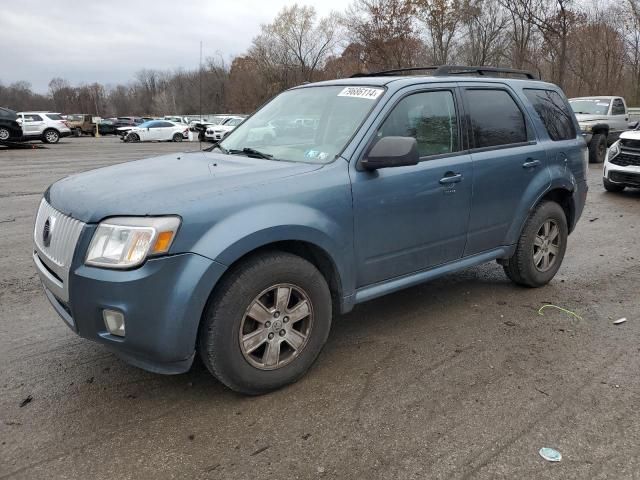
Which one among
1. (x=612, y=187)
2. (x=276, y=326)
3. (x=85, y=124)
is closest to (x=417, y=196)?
(x=276, y=326)

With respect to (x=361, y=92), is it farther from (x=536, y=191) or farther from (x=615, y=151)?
(x=615, y=151)

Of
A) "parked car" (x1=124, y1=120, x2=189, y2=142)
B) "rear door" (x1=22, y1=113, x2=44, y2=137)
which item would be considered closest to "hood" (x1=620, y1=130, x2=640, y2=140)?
"rear door" (x1=22, y1=113, x2=44, y2=137)

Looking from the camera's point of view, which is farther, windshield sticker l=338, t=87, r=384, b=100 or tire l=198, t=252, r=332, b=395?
windshield sticker l=338, t=87, r=384, b=100

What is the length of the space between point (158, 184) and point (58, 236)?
2.02 ft

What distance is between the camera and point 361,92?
143 inches

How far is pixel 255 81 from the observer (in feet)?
192

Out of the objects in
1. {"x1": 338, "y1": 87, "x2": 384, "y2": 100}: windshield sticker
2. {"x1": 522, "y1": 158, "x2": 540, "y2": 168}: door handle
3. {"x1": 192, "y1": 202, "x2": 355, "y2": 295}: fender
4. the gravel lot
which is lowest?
the gravel lot

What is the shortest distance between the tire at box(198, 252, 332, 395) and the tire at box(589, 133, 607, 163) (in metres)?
15.5

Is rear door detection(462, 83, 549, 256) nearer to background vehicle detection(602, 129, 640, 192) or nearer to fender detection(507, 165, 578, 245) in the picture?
fender detection(507, 165, 578, 245)

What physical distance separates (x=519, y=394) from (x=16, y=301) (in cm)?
408

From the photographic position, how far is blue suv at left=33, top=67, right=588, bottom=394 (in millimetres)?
2551

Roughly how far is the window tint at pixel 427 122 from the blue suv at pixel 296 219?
1 cm

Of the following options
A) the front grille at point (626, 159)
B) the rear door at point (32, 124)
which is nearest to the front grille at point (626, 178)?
the front grille at point (626, 159)

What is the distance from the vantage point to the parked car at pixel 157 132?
33.2 meters
